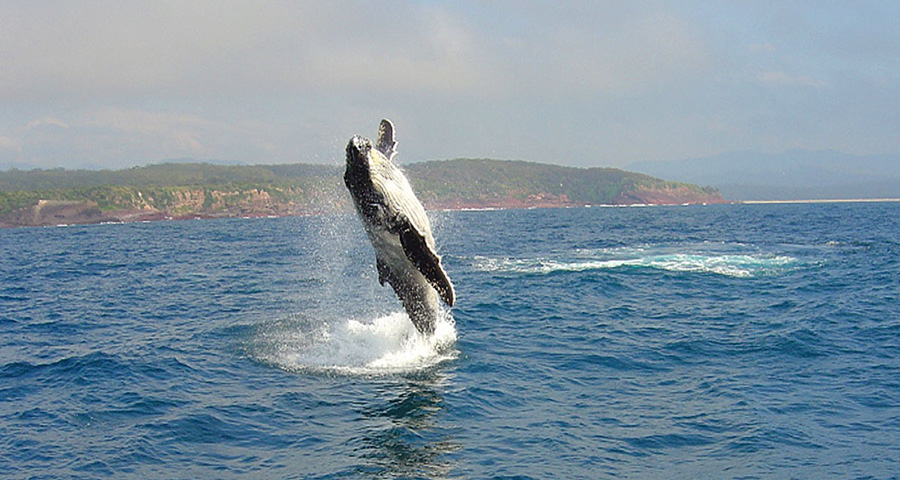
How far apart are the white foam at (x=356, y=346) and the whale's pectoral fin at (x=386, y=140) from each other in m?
4.60

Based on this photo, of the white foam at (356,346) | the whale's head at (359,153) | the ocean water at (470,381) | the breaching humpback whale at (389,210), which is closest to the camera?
the ocean water at (470,381)

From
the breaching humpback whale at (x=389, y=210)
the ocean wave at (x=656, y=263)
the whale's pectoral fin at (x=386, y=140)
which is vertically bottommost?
the ocean wave at (x=656, y=263)

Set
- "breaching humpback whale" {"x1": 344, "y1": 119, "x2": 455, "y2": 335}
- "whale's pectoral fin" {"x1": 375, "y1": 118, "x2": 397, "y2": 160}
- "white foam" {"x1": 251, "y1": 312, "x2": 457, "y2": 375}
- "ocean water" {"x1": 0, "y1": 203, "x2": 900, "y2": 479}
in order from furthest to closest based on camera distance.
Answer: "white foam" {"x1": 251, "y1": 312, "x2": 457, "y2": 375}
"whale's pectoral fin" {"x1": 375, "y1": 118, "x2": 397, "y2": 160}
"breaching humpback whale" {"x1": 344, "y1": 119, "x2": 455, "y2": 335}
"ocean water" {"x1": 0, "y1": 203, "x2": 900, "y2": 479}

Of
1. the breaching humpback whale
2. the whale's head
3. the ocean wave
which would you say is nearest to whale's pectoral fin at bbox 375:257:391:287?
the breaching humpback whale

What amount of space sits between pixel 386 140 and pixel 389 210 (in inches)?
69.1

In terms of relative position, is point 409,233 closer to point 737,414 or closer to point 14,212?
point 737,414

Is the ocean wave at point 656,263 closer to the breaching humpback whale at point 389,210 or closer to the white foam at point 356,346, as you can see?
the white foam at point 356,346

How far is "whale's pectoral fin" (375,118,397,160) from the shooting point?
1274 cm

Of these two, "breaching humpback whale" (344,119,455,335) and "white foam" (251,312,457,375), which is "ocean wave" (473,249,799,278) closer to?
"white foam" (251,312,457,375)

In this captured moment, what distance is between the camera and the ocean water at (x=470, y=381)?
10.1 metres

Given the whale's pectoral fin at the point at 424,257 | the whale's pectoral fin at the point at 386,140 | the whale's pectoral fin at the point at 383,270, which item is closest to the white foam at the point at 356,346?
the whale's pectoral fin at the point at 383,270

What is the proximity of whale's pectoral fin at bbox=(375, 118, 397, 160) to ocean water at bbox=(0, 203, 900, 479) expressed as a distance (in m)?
4.39

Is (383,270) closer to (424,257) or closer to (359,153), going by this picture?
(424,257)

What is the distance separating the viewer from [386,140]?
12.8 metres
